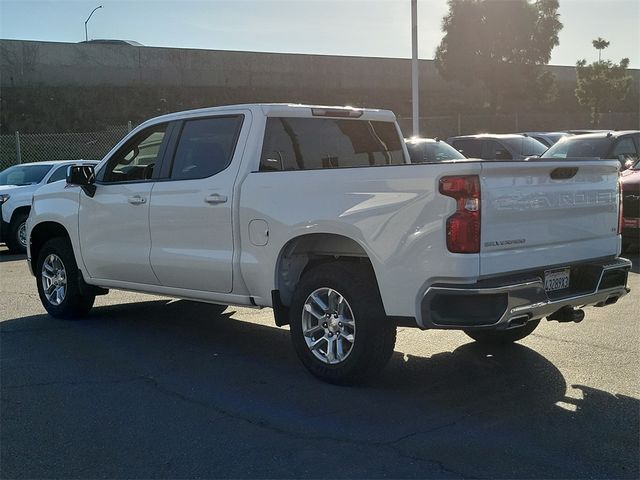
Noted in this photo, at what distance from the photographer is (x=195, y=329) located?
715 centimetres

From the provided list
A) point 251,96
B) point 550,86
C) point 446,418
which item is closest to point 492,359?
point 446,418

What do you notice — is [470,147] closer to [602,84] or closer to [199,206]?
[199,206]

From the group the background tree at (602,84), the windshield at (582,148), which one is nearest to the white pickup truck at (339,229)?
the windshield at (582,148)

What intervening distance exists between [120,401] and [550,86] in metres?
51.9

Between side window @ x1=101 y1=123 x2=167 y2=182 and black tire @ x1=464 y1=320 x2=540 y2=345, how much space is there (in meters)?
3.27

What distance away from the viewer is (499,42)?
50.7 metres

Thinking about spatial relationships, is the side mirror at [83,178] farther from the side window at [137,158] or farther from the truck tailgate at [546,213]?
the truck tailgate at [546,213]

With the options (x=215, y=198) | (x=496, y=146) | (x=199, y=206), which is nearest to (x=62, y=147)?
(x=496, y=146)

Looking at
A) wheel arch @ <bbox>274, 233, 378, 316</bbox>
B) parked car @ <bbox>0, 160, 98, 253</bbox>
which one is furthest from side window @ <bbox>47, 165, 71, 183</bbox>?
wheel arch @ <bbox>274, 233, 378, 316</bbox>

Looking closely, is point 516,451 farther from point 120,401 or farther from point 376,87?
point 376,87

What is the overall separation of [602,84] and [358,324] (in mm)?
42332

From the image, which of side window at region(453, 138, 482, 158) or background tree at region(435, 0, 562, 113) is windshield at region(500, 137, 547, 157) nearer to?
side window at region(453, 138, 482, 158)

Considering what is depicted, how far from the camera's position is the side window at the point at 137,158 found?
22.2ft

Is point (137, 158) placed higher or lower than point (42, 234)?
higher
